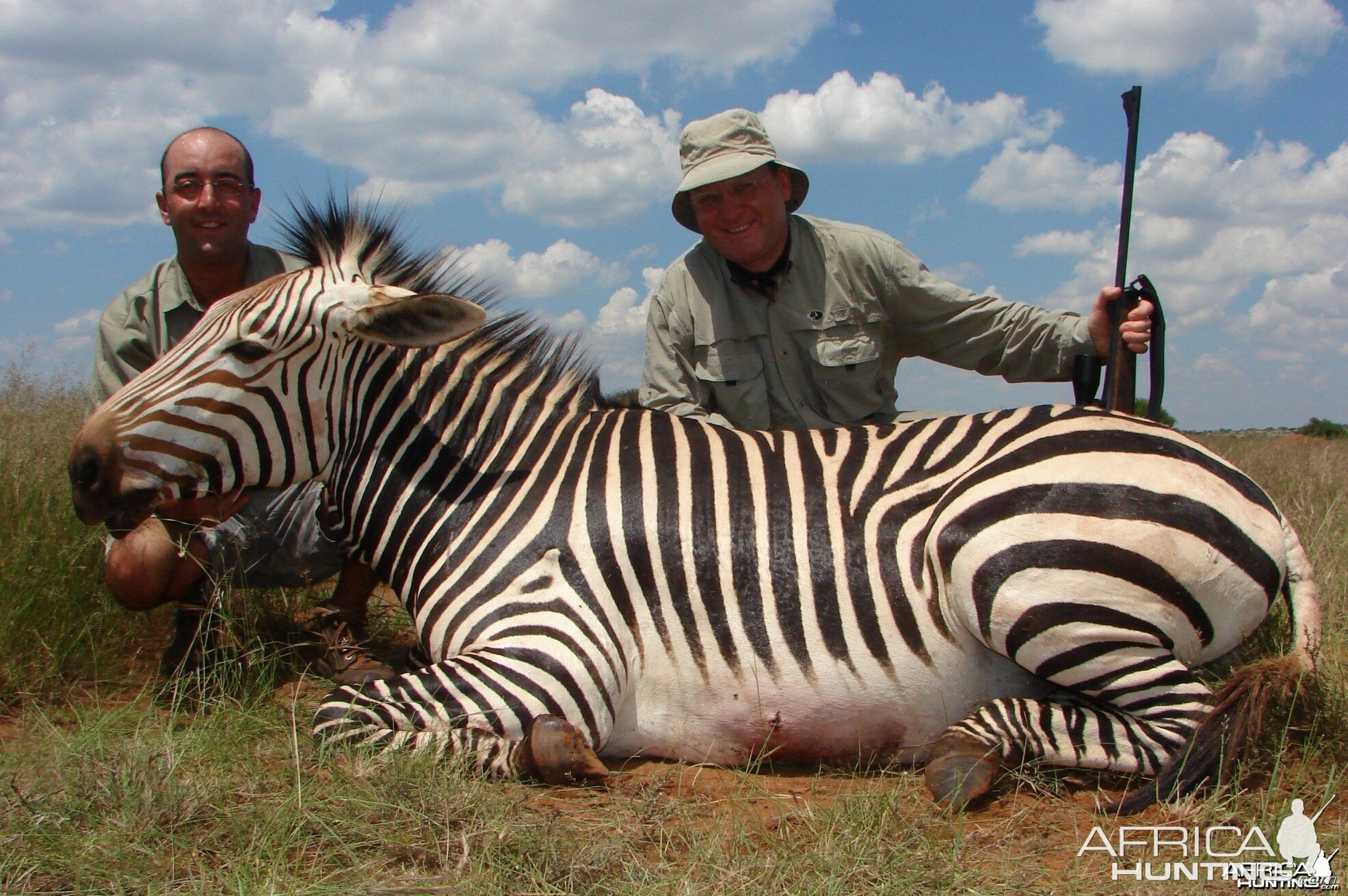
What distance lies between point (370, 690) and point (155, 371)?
1.43 m

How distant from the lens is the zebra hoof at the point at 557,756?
9.52 ft

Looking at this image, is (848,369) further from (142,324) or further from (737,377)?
(142,324)

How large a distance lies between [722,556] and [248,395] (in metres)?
1.82

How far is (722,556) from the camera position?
3.26 m

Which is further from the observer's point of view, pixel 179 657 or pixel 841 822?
pixel 179 657

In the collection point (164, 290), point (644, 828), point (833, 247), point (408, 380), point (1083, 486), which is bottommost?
point (644, 828)

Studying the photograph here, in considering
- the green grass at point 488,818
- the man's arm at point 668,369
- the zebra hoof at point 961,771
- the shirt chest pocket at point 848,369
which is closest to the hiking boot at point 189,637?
the green grass at point 488,818

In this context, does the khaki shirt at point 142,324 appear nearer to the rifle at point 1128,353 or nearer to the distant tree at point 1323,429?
the rifle at point 1128,353

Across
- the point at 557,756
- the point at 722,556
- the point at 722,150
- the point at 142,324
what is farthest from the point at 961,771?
the point at 142,324

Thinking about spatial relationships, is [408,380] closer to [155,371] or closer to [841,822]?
[155,371]

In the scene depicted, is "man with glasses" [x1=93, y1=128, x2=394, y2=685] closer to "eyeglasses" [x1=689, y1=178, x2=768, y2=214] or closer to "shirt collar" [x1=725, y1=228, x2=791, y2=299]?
"eyeglasses" [x1=689, y1=178, x2=768, y2=214]

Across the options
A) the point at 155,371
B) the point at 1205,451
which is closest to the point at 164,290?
the point at 155,371

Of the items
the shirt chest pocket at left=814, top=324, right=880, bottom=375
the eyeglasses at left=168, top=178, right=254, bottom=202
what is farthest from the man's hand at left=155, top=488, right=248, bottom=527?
the shirt chest pocket at left=814, top=324, right=880, bottom=375

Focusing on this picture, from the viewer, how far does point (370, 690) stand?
10.1 ft
